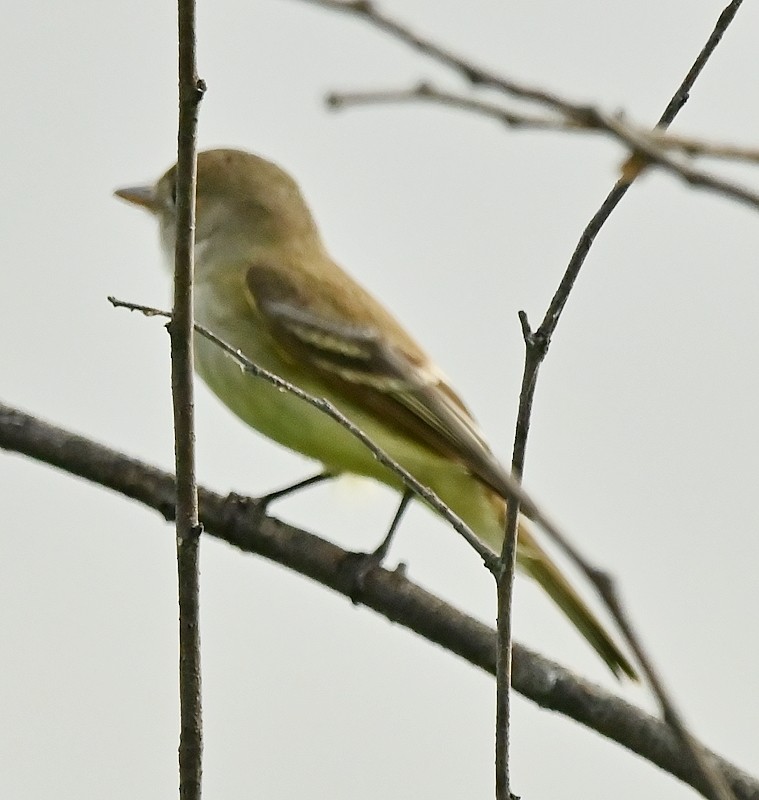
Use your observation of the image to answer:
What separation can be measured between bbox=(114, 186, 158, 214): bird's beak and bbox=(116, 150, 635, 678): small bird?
2.18 ft

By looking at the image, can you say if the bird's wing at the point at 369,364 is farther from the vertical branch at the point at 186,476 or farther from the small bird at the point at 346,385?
the vertical branch at the point at 186,476

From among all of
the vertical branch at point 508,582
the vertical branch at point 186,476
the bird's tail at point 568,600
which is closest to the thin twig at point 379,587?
the bird's tail at point 568,600

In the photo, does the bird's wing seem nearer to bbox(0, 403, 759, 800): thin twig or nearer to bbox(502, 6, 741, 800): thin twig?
bbox(0, 403, 759, 800): thin twig

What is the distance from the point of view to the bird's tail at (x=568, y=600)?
468 cm

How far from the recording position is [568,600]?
485cm

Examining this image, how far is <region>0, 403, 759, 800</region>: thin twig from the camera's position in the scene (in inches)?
130

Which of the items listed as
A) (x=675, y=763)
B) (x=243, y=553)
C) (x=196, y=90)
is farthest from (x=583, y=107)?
(x=243, y=553)

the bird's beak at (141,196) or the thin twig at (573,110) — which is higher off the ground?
the bird's beak at (141,196)

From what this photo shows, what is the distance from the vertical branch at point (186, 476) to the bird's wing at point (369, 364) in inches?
90.7

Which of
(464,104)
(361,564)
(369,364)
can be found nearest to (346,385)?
(369,364)

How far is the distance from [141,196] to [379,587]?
2792 mm

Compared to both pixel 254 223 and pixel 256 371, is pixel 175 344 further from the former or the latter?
pixel 254 223

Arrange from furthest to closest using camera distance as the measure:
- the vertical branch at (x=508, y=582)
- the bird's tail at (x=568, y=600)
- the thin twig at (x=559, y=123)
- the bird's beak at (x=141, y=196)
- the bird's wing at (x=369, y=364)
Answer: the bird's beak at (x=141, y=196) < the bird's wing at (x=369, y=364) < the bird's tail at (x=568, y=600) < the vertical branch at (x=508, y=582) < the thin twig at (x=559, y=123)

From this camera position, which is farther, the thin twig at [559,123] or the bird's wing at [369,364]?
the bird's wing at [369,364]
